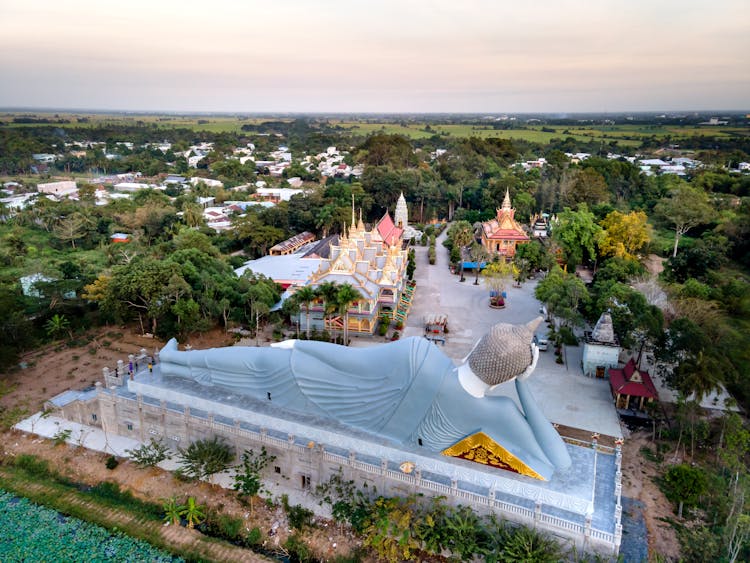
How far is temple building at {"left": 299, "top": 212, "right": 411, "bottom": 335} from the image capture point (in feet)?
92.6


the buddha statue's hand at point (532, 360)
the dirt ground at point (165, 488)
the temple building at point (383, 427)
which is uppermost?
the buddha statue's hand at point (532, 360)

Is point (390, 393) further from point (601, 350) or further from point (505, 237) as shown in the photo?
point (505, 237)

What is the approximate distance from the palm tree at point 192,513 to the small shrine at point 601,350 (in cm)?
1777

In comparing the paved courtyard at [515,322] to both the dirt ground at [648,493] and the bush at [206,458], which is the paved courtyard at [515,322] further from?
the bush at [206,458]

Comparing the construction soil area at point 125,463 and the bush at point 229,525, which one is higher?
the construction soil area at point 125,463

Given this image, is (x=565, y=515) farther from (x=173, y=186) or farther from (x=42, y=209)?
(x=173, y=186)

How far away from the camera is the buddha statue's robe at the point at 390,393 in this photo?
1409cm

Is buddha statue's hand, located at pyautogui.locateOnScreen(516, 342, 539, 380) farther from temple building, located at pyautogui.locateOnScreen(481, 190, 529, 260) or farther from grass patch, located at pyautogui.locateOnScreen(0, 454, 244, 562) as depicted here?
temple building, located at pyautogui.locateOnScreen(481, 190, 529, 260)

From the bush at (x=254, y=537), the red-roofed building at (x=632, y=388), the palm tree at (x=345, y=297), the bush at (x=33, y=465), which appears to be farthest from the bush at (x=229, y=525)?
the red-roofed building at (x=632, y=388)

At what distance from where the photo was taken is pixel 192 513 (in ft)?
49.6

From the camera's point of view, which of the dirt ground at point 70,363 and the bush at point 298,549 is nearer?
the bush at point 298,549

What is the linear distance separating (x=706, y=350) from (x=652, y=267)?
2425 cm

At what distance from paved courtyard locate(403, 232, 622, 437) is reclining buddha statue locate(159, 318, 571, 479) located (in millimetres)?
1554

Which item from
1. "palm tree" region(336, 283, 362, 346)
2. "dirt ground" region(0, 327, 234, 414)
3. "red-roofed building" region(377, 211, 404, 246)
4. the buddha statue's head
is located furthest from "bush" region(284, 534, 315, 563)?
"red-roofed building" region(377, 211, 404, 246)
